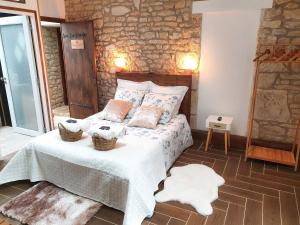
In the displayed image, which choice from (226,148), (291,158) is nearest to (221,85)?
(226,148)

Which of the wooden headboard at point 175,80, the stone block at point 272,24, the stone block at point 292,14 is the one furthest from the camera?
the wooden headboard at point 175,80

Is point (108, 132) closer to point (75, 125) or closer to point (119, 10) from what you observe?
point (75, 125)

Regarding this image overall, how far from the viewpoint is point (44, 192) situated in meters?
2.64

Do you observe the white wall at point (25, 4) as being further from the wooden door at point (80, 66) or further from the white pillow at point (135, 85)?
the white pillow at point (135, 85)

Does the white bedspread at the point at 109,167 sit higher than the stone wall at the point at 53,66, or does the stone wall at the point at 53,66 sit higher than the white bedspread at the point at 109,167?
the stone wall at the point at 53,66

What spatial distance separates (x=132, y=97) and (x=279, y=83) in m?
2.20

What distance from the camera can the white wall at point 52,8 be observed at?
4.07 m

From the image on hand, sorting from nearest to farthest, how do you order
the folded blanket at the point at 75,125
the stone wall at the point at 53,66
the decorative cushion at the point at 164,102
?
the folded blanket at the point at 75,125 → the decorative cushion at the point at 164,102 → the stone wall at the point at 53,66

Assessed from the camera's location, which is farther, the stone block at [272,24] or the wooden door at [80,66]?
the wooden door at [80,66]

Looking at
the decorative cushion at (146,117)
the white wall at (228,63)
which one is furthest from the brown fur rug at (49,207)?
the white wall at (228,63)

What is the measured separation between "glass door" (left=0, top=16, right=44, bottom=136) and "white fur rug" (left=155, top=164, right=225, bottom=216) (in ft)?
8.78

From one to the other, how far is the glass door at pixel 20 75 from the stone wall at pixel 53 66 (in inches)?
54.2

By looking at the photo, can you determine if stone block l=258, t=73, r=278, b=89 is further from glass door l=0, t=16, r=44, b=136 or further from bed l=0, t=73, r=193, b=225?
glass door l=0, t=16, r=44, b=136

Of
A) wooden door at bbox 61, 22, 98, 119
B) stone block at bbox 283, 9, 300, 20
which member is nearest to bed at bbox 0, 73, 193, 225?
wooden door at bbox 61, 22, 98, 119
